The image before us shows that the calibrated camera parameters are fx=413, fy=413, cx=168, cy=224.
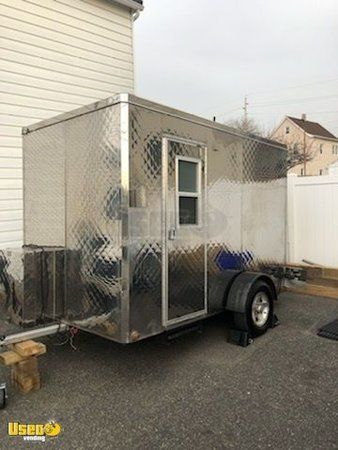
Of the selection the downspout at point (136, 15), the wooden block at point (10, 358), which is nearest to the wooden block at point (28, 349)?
the wooden block at point (10, 358)

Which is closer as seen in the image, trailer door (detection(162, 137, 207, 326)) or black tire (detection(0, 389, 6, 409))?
black tire (detection(0, 389, 6, 409))

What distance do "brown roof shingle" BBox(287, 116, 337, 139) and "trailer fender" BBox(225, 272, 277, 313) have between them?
42005 mm

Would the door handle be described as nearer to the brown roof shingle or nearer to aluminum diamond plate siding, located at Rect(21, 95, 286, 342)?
aluminum diamond plate siding, located at Rect(21, 95, 286, 342)

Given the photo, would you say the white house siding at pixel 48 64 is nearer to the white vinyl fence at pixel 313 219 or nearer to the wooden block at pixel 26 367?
the wooden block at pixel 26 367

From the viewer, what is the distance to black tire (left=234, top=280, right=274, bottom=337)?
497 cm

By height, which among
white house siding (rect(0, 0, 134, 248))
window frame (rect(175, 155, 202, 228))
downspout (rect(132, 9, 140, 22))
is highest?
downspout (rect(132, 9, 140, 22))

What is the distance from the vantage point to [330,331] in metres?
5.44

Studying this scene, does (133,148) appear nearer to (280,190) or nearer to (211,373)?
(211,373)

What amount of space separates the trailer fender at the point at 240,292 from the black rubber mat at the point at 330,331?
1136 millimetres

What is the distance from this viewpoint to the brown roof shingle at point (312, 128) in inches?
1776

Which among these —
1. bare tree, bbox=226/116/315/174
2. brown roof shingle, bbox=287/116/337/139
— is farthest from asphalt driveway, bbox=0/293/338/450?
brown roof shingle, bbox=287/116/337/139

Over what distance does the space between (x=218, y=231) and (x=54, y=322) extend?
7.08 ft

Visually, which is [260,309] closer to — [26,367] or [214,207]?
[214,207]

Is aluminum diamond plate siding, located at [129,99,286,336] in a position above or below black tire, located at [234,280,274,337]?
above
